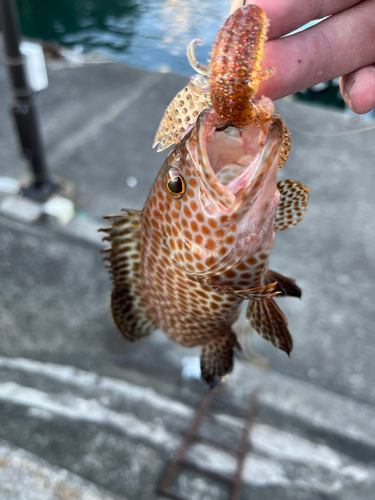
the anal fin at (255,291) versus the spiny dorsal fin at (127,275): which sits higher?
the anal fin at (255,291)

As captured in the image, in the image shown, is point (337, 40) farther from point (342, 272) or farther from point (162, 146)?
point (342, 272)

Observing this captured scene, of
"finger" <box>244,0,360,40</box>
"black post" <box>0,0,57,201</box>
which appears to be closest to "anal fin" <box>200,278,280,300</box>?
"finger" <box>244,0,360,40</box>

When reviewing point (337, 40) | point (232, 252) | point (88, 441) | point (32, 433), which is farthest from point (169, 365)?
point (337, 40)

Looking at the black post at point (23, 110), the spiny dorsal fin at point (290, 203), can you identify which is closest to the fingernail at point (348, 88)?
the spiny dorsal fin at point (290, 203)

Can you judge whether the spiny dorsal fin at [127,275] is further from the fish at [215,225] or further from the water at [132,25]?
the water at [132,25]

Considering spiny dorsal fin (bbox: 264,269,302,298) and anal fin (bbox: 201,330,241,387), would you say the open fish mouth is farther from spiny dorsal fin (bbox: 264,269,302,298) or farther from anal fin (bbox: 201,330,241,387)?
anal fin (bbox: 201,330,241,387)

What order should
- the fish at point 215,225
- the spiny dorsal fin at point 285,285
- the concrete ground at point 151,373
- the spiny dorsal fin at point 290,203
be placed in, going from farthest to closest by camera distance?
1. the concrete ground at point 151,373
2. the spiny dorsal fin at point 285,285
3. the spiny dorsal fin at point 290,203
4. the fish at point 215,225
